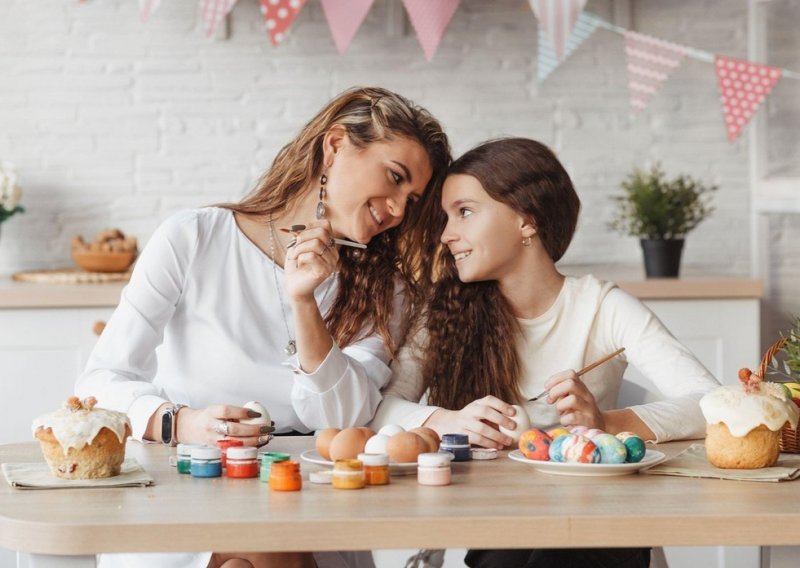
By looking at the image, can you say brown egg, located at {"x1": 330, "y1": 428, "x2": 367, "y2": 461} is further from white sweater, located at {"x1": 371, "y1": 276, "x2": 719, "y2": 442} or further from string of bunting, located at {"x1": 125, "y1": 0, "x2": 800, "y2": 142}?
string of bunting, located at {"x1": 125, "y1": 0, "x2": 800, "y2": 142}

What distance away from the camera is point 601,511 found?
3.99 feet

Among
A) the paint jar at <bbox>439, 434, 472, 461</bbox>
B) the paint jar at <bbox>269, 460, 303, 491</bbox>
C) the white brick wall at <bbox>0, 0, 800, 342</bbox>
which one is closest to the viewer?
the paint jar at <bbox>269, 460, 303, 491</bbox>

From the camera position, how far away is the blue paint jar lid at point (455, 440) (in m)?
1.55

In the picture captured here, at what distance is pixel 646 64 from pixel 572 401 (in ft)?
7.51

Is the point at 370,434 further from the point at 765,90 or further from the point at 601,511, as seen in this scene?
the point at 765,90

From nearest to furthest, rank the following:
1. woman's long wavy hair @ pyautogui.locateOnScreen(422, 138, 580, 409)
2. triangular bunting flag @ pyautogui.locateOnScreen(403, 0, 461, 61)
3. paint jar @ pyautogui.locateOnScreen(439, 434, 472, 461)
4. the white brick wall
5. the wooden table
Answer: the wooden table
paint jar @ pyautogui.locateOnScreen(439, 434, 472, 461)
woman's long wavy hair @ pyautogui.locateOnScreen(422, 138, 580, 409)
triangular bunting flag @ pyautogui.locateOnScreen(403, 0, 461, 61)
the white brick wall

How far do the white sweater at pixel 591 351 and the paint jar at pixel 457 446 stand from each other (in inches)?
11.2

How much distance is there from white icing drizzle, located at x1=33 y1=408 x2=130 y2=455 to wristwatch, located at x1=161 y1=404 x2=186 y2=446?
8.2 inches

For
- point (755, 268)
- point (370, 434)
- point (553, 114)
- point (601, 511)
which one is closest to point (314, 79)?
point (553, 114)

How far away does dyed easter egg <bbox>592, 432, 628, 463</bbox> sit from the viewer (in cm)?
142

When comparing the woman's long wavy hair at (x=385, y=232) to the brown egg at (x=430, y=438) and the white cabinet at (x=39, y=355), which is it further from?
the white cabinet at (x=39, y=355)

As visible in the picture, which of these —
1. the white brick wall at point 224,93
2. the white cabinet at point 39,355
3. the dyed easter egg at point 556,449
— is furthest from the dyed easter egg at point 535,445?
the white brick wall at point 224,93

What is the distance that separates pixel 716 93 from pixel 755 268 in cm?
59

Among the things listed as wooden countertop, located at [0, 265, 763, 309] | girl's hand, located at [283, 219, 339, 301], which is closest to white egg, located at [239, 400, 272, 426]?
girl's hand, located at [283, 219, 339, 301]
